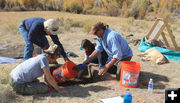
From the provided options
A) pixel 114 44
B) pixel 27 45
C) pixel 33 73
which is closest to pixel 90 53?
pixel 114 44

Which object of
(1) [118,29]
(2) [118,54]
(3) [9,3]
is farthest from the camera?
(3) [9,3]

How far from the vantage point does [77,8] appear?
19.6m

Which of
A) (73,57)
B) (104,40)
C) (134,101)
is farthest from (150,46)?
(134,101)

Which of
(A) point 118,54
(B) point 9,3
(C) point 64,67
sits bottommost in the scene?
(C) point 64,67

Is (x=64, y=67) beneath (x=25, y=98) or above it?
above

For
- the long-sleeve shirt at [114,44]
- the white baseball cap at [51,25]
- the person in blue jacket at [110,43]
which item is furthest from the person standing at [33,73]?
the long-sleeve shirt at [114,44]

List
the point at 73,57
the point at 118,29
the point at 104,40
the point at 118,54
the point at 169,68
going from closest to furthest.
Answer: the point at 118,54 → the point at 104,40 → the point at 169,68 → the point at 73,57 → the point at 118,29

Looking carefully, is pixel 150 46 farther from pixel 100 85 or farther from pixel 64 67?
pixel 64 67

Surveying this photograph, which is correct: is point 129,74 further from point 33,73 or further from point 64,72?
point 33,73

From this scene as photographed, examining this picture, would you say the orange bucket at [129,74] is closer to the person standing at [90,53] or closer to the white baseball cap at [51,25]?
the person standing at [90,53]

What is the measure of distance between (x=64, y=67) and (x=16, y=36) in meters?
5.84

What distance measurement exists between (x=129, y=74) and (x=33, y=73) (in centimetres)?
179

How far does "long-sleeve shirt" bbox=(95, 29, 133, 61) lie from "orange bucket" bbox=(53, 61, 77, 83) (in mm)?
849

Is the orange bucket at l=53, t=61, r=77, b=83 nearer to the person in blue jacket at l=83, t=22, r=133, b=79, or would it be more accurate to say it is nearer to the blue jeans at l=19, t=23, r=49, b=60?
the person in blue jacket at l=83, t=22, r=133, b=79
